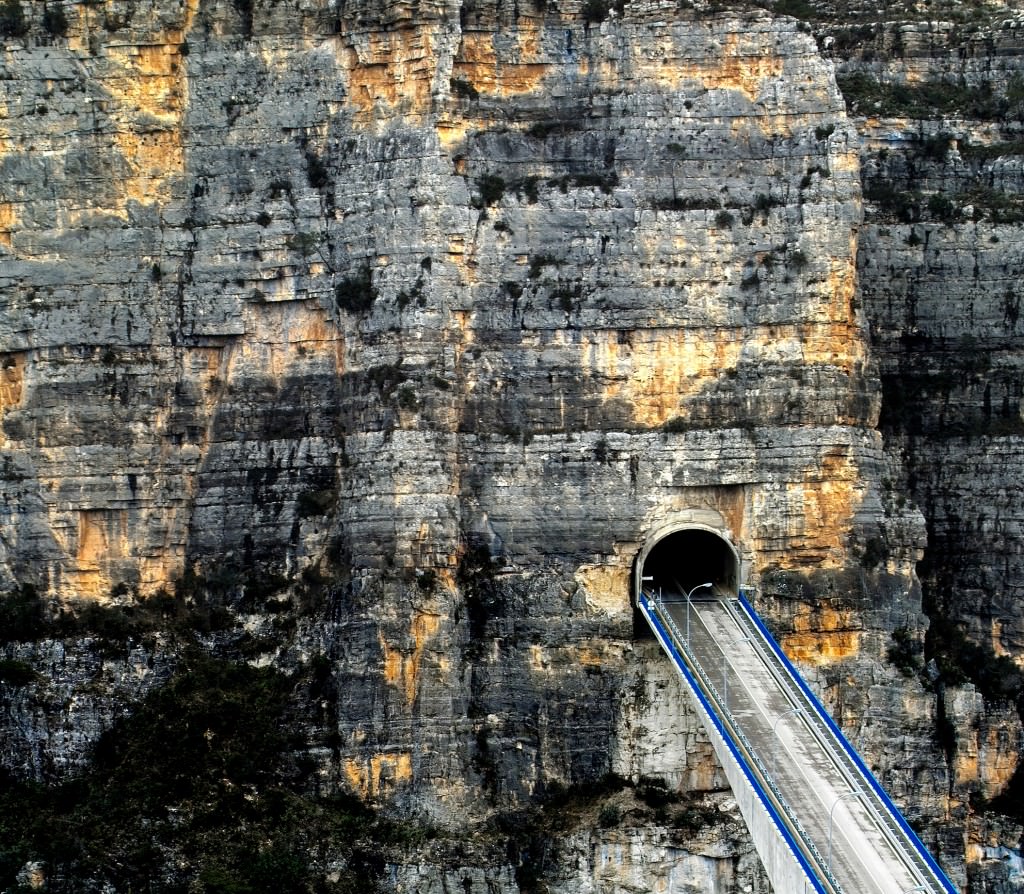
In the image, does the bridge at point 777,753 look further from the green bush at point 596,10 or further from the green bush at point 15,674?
the green bush at point 15,674

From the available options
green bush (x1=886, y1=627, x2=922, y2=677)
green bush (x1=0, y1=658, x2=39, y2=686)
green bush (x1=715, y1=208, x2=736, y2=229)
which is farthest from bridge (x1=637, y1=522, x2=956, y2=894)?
green bush (x1=0, y1=658, x2=39, y2=686)

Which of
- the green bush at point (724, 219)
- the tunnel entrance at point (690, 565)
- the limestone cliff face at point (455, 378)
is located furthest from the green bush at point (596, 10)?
the tunnel entrance at point (690, 565)

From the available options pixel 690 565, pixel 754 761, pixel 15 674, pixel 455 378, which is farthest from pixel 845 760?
pixel 15 674

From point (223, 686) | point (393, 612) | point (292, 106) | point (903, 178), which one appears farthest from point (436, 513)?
point (903, 178)

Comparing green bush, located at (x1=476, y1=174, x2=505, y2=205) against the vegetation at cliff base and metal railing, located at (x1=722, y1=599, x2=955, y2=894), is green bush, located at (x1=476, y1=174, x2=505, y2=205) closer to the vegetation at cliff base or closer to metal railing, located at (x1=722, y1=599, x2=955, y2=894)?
metal railing, located at (x1=722, y1=599, x2=955, y2=894)

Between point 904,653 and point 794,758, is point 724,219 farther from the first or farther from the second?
point 794,758

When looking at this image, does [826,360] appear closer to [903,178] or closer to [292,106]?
[903,178]
